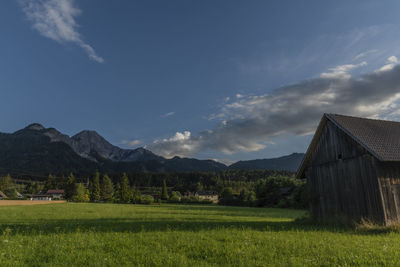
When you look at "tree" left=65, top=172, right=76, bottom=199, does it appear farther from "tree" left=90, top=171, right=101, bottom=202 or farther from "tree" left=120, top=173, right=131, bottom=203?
"tree" left=120, top=173, right=131, bottom=203

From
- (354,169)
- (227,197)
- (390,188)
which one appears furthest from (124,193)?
(390,188)

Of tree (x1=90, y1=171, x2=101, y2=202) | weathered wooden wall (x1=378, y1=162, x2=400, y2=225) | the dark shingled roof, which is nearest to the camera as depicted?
weathered wooden wall (x1=378, y1=162, x2=400, y2=225)

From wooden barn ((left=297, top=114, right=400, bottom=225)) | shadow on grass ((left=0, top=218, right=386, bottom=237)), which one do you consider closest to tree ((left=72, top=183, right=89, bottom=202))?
shadow on grass ((left=0, top=218, right=386, bottom=237))

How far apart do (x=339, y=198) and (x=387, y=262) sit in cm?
1293

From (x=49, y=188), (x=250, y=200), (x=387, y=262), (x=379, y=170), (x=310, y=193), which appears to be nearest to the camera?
(x=387, y=262)

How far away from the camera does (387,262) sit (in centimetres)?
725

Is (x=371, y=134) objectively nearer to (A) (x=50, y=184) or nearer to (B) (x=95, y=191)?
(B) (x=95, y=191)

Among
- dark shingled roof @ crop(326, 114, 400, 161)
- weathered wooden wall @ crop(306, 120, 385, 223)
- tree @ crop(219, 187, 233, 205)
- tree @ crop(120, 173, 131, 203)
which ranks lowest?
tree @ crop(219, 187, 233, 205)

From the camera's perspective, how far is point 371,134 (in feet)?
61.7

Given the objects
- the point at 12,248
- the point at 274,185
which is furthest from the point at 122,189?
the point at 12,248

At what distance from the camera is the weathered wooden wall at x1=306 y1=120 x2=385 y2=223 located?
55.1ft

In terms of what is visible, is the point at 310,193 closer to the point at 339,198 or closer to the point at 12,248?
the point at 339,198

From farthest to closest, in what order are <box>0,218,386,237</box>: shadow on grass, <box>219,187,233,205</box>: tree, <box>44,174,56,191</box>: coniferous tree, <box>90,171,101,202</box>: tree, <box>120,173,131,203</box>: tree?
<box>44,174,56,191</box>: coniferous tree < <box>90,171,101,202</box>: tree < <box>120,173,131,203</box>: tree < <box>219,187,233,205</box>: tree < <box>0,218,386,237</box>: shadow on grass

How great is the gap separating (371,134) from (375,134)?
41 cm
